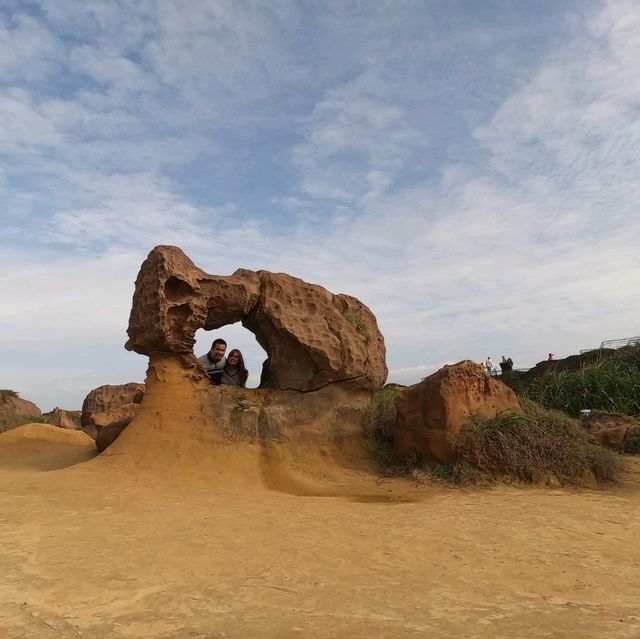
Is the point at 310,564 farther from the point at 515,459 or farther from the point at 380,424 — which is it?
the point at 380,424

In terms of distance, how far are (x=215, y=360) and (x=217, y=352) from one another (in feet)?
0.40

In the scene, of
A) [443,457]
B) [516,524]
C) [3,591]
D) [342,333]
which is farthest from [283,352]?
[3,591]

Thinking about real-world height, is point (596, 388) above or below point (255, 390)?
above

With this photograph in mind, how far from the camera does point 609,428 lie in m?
8.23

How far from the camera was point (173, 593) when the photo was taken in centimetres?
253

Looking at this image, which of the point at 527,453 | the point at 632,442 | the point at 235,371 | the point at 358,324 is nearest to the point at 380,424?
the point at 358,324

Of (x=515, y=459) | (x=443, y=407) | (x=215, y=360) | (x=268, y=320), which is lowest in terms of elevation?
(x=515, y=459)

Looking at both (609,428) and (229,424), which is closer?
(229,424)

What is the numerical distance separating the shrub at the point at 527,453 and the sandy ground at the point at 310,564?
0.56 meters

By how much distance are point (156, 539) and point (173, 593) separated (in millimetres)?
965

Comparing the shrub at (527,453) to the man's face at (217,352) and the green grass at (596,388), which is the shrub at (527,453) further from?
the green grass at (596,388)

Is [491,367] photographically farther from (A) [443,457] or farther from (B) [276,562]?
(B) [276,562]

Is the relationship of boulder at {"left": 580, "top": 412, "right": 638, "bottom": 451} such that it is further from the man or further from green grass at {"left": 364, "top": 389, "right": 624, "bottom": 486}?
the man

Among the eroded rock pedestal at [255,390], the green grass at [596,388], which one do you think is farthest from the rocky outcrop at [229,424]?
the green grass at [596,388]
